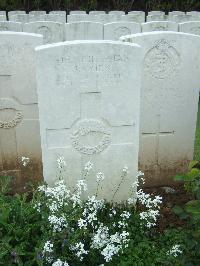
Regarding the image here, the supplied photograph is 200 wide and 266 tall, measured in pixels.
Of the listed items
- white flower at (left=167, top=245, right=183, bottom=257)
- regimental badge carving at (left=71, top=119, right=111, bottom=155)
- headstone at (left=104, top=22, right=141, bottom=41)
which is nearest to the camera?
white flower at (left=167, top=245, right=183, bottom=257)

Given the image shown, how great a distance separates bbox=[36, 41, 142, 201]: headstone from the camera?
3043 mm

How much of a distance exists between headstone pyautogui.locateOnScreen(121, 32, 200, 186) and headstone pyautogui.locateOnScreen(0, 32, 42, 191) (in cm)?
105

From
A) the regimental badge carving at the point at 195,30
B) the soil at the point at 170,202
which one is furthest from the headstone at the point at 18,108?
the regimental badge carving at the point at 195,30

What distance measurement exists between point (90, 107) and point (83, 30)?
4797 millimetres

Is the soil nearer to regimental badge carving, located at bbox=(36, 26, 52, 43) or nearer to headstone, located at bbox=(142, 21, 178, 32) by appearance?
headstone, located at bbox=(142, 21, 178, 32)

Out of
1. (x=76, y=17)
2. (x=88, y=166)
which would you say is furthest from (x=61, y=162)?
(x=76, y=17)

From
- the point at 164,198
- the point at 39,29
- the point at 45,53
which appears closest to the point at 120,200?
the point at 164,198

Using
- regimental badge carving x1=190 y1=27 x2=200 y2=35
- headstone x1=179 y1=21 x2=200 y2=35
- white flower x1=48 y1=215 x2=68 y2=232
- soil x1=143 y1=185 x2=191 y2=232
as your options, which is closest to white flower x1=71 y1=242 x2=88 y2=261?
white flower x1=48 y1=215 x2=68 y2=232

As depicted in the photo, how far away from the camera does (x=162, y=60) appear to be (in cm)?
394

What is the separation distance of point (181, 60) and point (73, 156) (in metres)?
1.55

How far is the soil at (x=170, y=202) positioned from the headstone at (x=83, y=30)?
14.0 feet

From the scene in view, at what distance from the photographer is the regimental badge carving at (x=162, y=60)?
3.88 m

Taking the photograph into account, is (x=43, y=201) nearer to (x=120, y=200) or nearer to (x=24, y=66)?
(x=120, y=200)

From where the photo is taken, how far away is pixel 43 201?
3059mm
